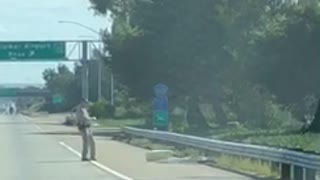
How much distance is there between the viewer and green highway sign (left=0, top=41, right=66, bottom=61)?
92.8 metres

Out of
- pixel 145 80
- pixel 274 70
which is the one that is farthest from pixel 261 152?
pixel 145 80

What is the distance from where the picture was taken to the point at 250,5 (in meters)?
62.2

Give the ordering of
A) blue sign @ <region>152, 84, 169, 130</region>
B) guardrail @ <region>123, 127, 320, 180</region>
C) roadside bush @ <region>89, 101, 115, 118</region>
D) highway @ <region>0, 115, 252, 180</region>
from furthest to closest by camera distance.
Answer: roadside bush @ <region>89, 101, 115, 118</region>
blue sign @ <region>152, 84, 169, 130</region>
highway @ <region>0, 115, 252, 180</region>
guardrail @ <region>123, 127, 320, 180</region>

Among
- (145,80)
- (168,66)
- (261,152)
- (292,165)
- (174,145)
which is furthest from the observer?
(145,80)

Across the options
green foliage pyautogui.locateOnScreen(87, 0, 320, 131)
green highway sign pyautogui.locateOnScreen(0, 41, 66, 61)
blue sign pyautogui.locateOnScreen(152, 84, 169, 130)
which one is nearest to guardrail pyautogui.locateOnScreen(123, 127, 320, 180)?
blue sign pyautogui.locateOnScreen(152, 84, 169, 130)

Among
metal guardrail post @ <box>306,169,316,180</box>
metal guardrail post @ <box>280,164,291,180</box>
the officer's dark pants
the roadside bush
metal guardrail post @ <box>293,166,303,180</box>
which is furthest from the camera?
the roadside bush

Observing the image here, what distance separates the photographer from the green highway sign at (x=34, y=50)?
9275 centimetres

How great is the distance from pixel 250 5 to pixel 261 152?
38774 millimetres

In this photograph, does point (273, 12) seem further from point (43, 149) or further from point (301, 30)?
point (43, 149)

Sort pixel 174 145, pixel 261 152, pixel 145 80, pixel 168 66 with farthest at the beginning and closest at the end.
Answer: pixel 145 80
pixel 168 66
pixel 174 145
pixel 261 152

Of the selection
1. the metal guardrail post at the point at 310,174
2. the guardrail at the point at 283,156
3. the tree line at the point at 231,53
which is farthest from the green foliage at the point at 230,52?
the metal guardrail post at the point at 310,174

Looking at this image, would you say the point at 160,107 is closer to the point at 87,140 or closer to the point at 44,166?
the point at 87,140

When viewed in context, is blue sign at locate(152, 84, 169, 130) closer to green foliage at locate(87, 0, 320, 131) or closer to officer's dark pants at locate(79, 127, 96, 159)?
officer's dark pants at locate(79, 127, 96, 159)

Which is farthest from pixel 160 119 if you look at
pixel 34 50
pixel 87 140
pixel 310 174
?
pixel 34 50
